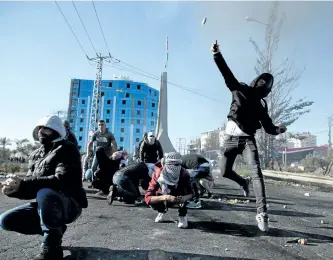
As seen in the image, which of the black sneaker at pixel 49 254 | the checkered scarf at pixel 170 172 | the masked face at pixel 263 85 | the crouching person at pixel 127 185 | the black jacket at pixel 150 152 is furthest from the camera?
the black jacket at pixel 150 152

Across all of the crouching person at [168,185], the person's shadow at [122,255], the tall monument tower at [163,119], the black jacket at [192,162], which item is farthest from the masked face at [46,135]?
the tall monument tower at [163,119]

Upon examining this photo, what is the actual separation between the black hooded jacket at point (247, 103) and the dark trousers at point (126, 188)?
2719 mm

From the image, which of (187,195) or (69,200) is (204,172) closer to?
(187,195)

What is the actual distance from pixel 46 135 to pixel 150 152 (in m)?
4.92

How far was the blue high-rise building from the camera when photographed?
34250 millimetres

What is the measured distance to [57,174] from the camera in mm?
2379

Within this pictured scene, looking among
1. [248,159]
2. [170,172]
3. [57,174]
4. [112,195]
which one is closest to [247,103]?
[248,159]

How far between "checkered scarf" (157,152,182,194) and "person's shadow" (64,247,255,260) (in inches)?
49.2

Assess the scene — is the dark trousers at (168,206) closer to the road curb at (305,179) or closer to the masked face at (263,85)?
the masked face at (263,85)

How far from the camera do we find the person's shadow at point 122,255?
2447 millimetres

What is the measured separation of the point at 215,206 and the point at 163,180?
201 cm

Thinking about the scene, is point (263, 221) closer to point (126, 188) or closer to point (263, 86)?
point (263, 86)

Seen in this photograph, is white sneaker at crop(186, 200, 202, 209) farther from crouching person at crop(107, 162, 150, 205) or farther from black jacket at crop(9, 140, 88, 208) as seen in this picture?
black jacket at crop(9, 140, 88, 208)

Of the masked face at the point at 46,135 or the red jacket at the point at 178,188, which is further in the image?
the red jacket at the point at 178,188
